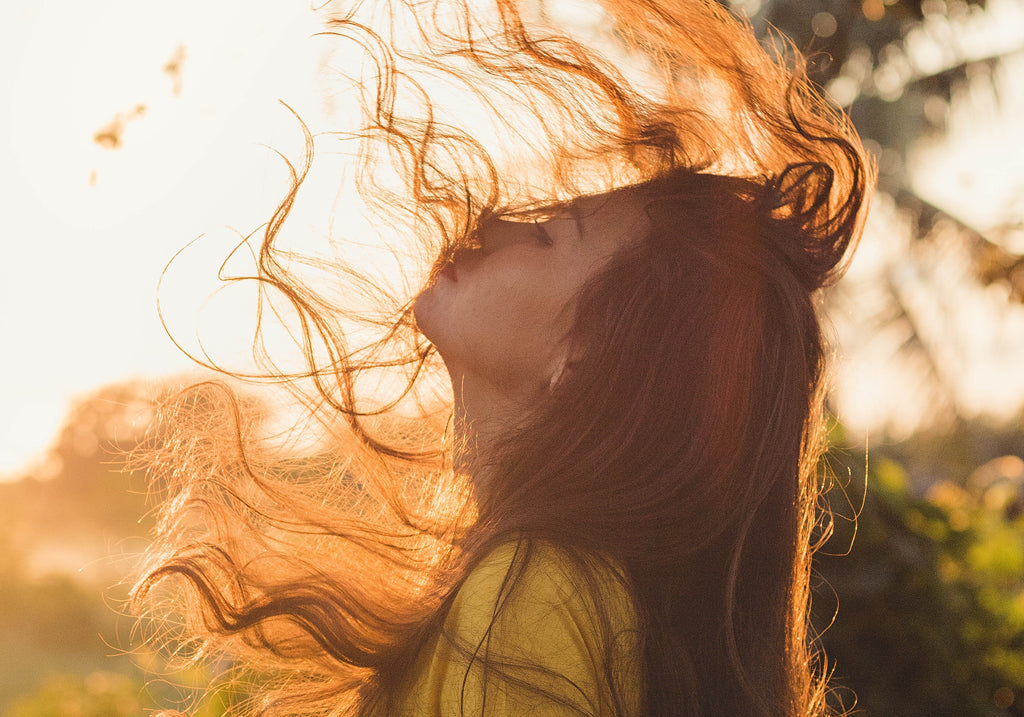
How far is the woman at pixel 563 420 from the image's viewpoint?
55.2 inches

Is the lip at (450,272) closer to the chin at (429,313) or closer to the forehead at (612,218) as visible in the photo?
the chin at (429,313)

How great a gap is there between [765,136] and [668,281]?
1.89 ft

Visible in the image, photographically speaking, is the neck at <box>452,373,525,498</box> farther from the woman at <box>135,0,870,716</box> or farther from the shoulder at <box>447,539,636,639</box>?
the shoulder at <box>447,539,636,639</box>

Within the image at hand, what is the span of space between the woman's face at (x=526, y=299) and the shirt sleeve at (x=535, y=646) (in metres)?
0.41

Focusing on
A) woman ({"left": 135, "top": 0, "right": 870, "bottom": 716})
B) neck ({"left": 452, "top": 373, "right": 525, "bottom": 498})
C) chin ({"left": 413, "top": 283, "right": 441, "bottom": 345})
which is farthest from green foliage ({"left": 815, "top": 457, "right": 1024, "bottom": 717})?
chin ({"left": 413, "top": 283, "right": 441, "bottom": 345})

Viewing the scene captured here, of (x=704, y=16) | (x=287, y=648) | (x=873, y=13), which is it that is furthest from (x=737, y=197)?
(x=873, y=13)

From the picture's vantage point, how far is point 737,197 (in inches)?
67.9

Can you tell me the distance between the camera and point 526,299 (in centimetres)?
163

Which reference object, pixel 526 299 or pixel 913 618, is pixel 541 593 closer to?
pixel 526 299

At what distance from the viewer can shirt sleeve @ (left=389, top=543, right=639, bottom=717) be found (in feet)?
4.03

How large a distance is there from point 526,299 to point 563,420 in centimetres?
25

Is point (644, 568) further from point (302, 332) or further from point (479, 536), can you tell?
point (302, 332)

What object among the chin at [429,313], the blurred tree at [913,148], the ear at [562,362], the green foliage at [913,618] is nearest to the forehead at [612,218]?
the ear at [562,362]

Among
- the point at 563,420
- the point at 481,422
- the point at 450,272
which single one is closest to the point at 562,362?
the point at 563,420
